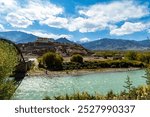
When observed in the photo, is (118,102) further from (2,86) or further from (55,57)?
(55,57)

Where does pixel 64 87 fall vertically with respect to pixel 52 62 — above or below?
below

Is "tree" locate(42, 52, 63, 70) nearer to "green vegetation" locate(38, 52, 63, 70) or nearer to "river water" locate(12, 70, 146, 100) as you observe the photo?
"green vegetation" locate(38, 52, 63, 70)

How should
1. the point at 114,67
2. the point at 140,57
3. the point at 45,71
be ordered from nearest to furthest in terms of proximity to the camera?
the point at 45,71, the point at 114,67, the point at 140,57

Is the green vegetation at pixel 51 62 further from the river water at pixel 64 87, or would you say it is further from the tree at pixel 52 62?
the river water at pixel 64 87

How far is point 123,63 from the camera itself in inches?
4683

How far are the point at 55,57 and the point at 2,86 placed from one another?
89230 millimetres

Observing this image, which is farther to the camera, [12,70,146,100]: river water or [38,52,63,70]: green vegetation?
[38,52,63,70]: green vegetation

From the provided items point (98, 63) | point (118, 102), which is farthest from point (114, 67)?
point (118, 102)

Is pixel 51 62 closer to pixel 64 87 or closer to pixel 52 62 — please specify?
pixel 52 62

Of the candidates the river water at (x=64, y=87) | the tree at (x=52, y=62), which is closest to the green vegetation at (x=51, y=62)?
the tree at (x=52, y=62)

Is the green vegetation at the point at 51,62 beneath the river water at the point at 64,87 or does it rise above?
above

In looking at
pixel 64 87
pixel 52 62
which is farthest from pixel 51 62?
pixel 64 87

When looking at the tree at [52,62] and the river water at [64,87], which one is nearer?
the river water at [64,87]

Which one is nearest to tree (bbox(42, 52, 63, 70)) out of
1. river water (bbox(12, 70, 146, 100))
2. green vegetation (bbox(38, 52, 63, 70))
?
green vegetation (bbox(38, 52, 63, 70))
